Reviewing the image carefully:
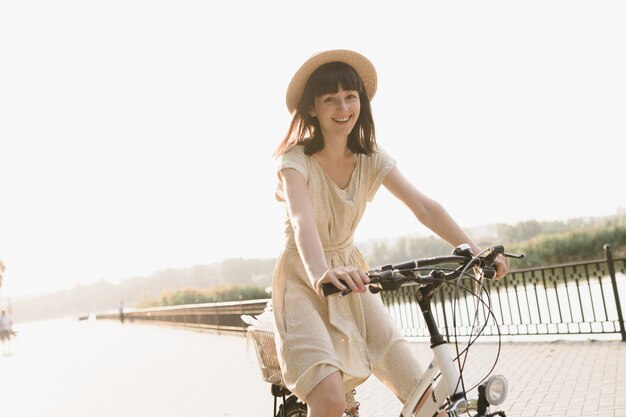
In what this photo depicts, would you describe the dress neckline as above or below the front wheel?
above

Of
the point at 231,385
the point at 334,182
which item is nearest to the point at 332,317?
the point at 334,182

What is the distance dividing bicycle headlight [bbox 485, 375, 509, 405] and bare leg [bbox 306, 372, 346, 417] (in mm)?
603

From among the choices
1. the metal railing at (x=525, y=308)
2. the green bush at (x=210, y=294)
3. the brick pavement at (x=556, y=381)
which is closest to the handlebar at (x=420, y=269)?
the metal railing at (x=525, y=308)

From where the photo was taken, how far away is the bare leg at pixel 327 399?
250cm

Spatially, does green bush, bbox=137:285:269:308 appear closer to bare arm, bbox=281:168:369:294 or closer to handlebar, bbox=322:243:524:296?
bare arm, bbox=281:168:369:294

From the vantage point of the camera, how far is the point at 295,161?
279 cm

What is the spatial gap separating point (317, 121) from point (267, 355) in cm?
111

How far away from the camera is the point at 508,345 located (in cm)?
1050

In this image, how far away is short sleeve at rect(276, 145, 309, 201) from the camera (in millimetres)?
2771

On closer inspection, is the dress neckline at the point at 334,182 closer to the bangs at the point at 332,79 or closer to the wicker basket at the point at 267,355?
the bangs at the point at 332,79

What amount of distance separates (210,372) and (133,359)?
18.3ft

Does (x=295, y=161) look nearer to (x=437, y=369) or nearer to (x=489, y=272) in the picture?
(x=489, y=272)

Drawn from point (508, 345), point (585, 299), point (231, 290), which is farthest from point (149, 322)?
point (508, 345)

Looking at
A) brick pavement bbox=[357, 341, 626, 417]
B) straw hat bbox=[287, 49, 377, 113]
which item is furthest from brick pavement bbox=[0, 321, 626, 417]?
straw hat bbox=[287, 49, 377, 113]
